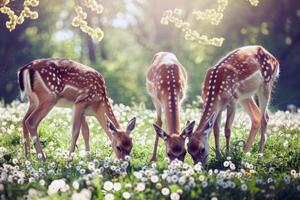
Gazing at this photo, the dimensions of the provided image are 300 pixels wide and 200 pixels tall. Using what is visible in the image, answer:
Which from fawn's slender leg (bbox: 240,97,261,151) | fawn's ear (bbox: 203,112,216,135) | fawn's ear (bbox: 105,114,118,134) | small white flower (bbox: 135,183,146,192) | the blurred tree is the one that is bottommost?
the blurred tree

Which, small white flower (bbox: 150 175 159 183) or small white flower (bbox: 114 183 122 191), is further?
small white flower (bbox: 150 175 159 183)

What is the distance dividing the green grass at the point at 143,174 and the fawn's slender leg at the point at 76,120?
15.1 inches

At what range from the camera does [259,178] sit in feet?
24.2

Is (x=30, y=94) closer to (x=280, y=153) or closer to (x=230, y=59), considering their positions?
(x=230, y=59)

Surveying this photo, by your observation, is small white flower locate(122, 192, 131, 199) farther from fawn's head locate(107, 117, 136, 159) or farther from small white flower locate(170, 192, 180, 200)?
fawn's head locate(107, 117, 136, 159)

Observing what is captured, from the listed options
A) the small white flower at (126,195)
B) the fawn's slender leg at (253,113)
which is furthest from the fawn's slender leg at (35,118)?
the small white flower at (126,195)

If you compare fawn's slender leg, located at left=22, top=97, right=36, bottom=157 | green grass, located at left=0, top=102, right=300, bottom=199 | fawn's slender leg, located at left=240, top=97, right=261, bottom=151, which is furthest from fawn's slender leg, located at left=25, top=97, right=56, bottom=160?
fawn's slender leg, located at left=240, top=97, right=261, bottom=151

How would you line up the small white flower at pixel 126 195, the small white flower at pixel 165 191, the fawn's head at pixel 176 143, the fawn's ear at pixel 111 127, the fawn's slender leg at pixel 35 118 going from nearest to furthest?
the small white flower at pixel 126 195 → the small white flower at pixel 165 191 → the fawn's head at pixel 176 143 → the fawn's ear at pixel 111 127 → the fawn's slender leg at pixel 35 118

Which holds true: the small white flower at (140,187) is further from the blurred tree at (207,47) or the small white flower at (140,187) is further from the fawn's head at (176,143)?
the blurred tree at (207,47)

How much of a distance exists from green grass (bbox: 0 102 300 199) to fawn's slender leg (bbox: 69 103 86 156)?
1.26ft

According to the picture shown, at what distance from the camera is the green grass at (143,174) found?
21.5 ft

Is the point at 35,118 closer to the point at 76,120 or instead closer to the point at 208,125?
the point at 76,120

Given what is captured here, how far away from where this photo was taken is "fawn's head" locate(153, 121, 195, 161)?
8.73 meters

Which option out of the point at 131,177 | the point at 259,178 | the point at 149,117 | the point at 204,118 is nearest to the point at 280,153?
the point at 204,118
